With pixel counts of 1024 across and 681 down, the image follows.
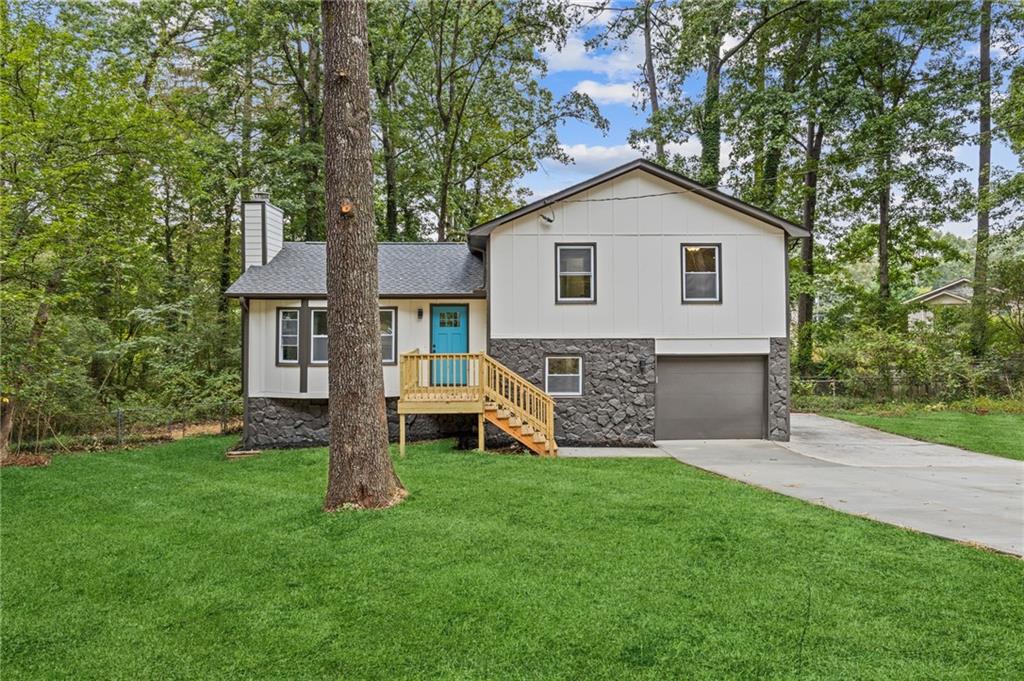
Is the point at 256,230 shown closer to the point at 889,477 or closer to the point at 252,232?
the point at 252,232

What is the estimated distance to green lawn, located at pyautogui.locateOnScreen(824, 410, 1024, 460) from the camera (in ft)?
29.9

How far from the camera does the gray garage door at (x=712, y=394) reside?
33.5 ft

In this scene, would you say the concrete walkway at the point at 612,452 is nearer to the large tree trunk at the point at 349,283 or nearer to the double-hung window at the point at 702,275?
the double-hung window at the point at 702,275

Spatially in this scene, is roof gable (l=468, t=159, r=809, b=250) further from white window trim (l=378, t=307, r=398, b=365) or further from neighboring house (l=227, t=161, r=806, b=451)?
white window trim (l=378, t=307, r=398, b=365)

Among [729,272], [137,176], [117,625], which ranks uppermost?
[137,176]

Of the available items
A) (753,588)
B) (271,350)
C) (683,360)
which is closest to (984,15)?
(683,360)

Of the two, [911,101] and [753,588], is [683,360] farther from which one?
[911,101]

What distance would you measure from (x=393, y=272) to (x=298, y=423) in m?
3.74

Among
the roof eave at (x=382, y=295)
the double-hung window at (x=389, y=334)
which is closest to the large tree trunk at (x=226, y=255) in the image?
the roof eave at (x=382, y=295)

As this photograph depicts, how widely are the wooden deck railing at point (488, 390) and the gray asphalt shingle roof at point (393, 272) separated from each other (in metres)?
1.74

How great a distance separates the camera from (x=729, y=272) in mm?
10094

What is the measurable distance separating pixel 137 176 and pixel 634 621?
13528mm

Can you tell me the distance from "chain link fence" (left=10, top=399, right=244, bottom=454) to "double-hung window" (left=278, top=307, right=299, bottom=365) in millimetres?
3226

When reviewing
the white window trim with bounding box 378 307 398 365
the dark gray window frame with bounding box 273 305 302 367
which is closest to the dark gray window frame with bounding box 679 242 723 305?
the white window trim with bounding box 378 307 398 365
